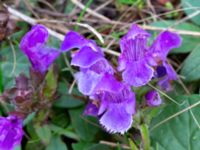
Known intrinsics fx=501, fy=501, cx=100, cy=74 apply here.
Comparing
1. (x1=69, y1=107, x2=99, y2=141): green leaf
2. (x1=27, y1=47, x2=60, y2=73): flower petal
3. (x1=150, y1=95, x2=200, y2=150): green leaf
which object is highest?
(x1=27, y1=47, x2=60, y2=73): flower petal

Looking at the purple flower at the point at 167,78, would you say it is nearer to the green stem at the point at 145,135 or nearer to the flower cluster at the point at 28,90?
the green stem at the point at 145,135

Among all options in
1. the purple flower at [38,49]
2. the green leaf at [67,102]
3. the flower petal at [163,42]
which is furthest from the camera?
the green leaf at [67,102]

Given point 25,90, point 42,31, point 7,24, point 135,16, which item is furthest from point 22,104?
point 135,16

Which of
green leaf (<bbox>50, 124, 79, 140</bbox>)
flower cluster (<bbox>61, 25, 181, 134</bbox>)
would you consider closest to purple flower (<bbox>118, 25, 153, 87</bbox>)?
flower cluster (<bbox>61, 25, 181, 134</bbox>)

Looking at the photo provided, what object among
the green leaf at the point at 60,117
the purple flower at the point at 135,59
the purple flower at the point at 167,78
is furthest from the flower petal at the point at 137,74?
the green leaf at the point at 60,117

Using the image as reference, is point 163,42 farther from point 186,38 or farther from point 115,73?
point 186,38

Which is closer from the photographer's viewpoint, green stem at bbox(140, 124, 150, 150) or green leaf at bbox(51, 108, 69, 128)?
green stem at bbox(140, 124, 150, 150)

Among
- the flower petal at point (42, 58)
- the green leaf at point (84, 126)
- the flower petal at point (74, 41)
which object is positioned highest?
the flower petal at point (74, 41)

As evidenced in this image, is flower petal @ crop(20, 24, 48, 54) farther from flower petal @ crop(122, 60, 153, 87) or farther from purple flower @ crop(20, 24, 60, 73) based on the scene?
flower petal @ crop(122, 60, 153, 87)
